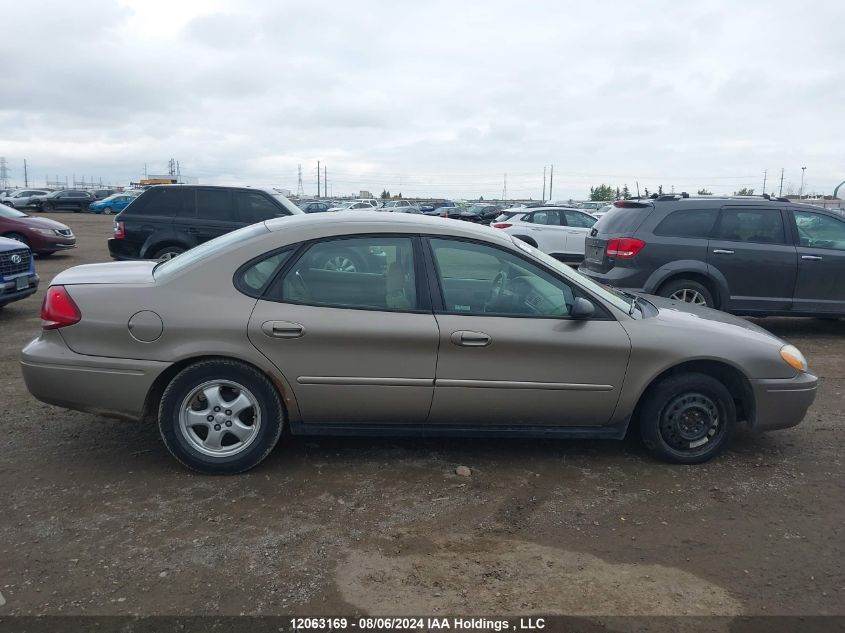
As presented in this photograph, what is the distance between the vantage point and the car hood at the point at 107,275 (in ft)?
14.1

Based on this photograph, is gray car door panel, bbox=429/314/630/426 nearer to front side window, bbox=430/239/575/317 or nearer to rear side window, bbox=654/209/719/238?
front side window, bbox=430/239/575/317

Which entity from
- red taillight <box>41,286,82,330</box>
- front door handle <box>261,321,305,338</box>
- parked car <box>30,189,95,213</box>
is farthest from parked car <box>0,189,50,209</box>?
front door handle <box>261,321,305,338</box>

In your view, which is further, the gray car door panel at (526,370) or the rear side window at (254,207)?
the rear side window at (254,207)

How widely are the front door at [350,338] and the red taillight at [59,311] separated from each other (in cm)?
108

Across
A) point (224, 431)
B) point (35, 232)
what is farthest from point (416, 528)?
point (35, 232)

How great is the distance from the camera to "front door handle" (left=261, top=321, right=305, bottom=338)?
409 cm

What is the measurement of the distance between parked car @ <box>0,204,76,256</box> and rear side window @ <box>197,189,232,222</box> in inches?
264

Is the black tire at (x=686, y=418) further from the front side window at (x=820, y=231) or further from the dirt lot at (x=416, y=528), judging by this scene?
the front side window at (x=820, y=231)

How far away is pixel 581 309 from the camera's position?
167 inches

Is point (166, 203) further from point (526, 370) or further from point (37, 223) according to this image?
point (526, 370)

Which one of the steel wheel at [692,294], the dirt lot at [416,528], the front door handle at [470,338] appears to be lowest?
the dirt lot at [416,528]

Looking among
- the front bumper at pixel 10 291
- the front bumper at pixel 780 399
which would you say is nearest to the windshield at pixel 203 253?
the front bumper at pixel 780 399

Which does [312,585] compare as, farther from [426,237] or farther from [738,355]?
[738,355]

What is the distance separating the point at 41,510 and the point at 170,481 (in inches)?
26.6
